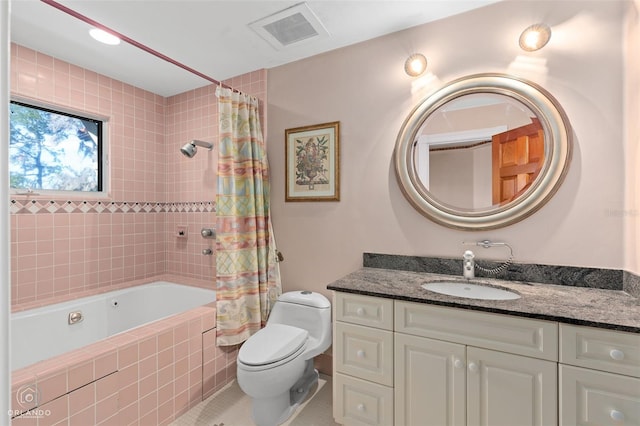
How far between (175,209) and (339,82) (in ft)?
6.51

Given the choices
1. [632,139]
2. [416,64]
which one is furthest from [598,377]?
[416,64]

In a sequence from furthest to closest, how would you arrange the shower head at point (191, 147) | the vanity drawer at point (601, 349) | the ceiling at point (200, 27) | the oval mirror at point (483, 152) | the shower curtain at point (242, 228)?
the shower head at point (191, 147)
the shower curtain at point (242, 228)
the ceiling at point (200, 27)
the oval mirror at point (483, 152)
the vanity drawer at point (601, 349)

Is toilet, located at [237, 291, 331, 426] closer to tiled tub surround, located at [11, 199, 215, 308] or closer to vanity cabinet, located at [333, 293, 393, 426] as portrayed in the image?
vanity cabinet, located at [333, 293, 393, 426]

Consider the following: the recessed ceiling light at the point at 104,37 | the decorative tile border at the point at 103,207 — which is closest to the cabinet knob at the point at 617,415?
the decorative tile border at the point at 103,207

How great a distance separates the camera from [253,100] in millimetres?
2201

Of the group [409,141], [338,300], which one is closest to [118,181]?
[338,300]

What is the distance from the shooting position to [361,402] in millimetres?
1455

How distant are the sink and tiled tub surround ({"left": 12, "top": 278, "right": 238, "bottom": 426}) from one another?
149cm

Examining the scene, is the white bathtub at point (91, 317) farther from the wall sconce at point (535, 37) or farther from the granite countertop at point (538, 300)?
the wall sconce at point (535, 37)

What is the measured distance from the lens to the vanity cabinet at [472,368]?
104 centimetres

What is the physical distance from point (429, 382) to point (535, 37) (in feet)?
5.84

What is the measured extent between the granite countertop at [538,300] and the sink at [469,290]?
0.03 m

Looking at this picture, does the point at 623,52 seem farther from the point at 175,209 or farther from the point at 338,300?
the point at 175,209

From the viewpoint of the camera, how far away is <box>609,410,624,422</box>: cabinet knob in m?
1.01
